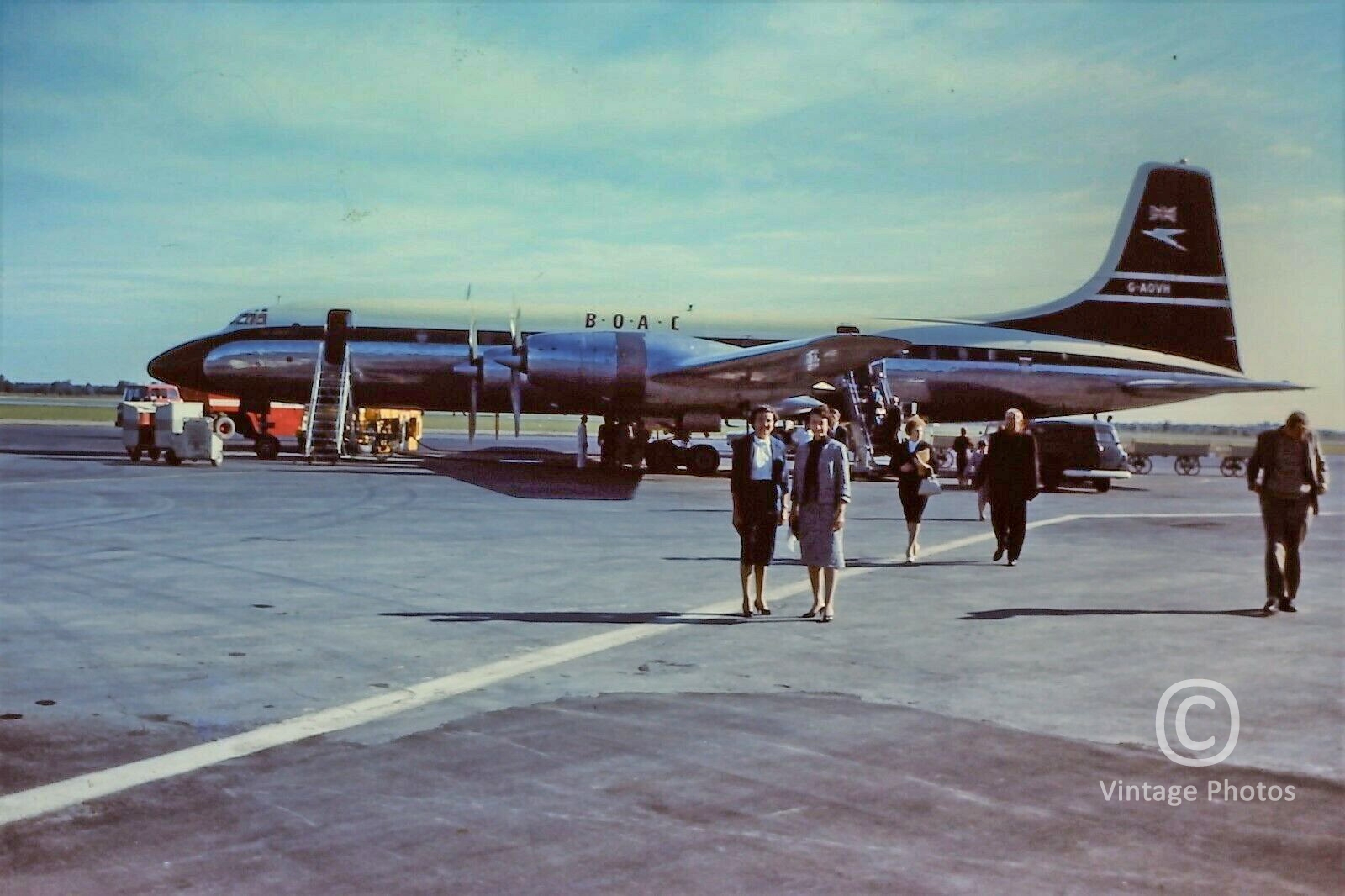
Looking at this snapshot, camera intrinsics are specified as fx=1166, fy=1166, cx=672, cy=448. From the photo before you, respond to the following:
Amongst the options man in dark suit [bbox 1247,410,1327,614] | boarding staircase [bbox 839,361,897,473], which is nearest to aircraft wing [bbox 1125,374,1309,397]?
boarding staircase [bbox 839,361,897,473]

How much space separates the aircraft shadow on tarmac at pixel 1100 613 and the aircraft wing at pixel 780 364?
17.0 metres

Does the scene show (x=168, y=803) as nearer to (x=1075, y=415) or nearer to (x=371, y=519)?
(x=371, y=519)

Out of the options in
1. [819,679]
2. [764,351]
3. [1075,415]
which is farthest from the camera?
[1075,415]

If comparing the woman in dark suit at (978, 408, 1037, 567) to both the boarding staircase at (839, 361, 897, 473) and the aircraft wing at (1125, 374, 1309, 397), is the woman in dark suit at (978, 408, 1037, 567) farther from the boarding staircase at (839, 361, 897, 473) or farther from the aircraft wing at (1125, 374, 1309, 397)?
the aircraft wing at (1125, 374, 1309, 397)

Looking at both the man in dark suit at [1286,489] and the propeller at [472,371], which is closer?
the man in dark suit at [1286,489]

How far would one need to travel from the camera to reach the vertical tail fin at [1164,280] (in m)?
40.9

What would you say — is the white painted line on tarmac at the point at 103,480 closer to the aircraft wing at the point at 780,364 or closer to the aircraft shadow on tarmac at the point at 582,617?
the aircraft wing at the point at 780,364

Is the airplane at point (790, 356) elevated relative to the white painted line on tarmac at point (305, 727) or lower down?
elevated

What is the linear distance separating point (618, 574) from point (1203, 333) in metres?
33.7

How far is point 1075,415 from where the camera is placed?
3972 cm

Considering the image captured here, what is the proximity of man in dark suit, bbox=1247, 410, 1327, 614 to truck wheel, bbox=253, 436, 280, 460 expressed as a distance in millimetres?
32523

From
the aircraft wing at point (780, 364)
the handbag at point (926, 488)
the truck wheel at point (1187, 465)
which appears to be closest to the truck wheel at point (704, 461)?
the aircraft wing at point (780, 364)

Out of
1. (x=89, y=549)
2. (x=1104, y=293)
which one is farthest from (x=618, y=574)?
(x=1104, y=293)

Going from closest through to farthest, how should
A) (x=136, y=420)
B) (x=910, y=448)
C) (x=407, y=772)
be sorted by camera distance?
(x=407, y=772), (x=910, y=448), (x=136, y=420)
